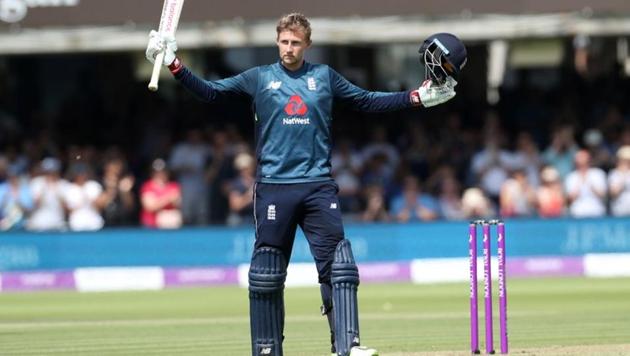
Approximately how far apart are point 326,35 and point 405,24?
96 cm

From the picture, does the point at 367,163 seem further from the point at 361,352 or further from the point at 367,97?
the point at 361,352

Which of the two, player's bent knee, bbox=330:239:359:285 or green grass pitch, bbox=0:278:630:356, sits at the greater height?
player's bent knee, bbox=330:239:359:285

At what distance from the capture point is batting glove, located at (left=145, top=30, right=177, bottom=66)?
23.7 feet

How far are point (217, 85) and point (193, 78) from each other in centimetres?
14

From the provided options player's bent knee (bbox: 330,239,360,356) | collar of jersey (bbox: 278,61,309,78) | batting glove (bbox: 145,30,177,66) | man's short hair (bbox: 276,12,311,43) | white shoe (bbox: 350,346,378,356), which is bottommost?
white shoe (bbox: 350,346,378,356)

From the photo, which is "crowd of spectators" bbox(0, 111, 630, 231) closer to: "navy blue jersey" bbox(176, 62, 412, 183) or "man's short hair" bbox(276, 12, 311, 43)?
"navy blue jersey" bbox(176, 62, 412, 183)

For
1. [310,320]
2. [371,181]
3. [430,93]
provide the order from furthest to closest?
1. [371,181]
2. [310,320]
3. [430,93]

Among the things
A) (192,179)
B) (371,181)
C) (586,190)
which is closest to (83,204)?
(192,179)

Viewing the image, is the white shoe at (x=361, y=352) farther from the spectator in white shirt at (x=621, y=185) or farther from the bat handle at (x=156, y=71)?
the spectator in white shirt at (x=621, y=185)

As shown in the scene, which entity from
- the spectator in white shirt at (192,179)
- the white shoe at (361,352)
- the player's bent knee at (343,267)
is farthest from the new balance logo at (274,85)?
the spectator in white shirt at (192,179)

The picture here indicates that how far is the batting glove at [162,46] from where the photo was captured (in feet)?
23.7

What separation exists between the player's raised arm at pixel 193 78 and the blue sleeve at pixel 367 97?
408 mm

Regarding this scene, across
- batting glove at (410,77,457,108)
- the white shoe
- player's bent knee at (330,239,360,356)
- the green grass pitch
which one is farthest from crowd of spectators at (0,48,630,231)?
the white shoe

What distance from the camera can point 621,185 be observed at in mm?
17000
